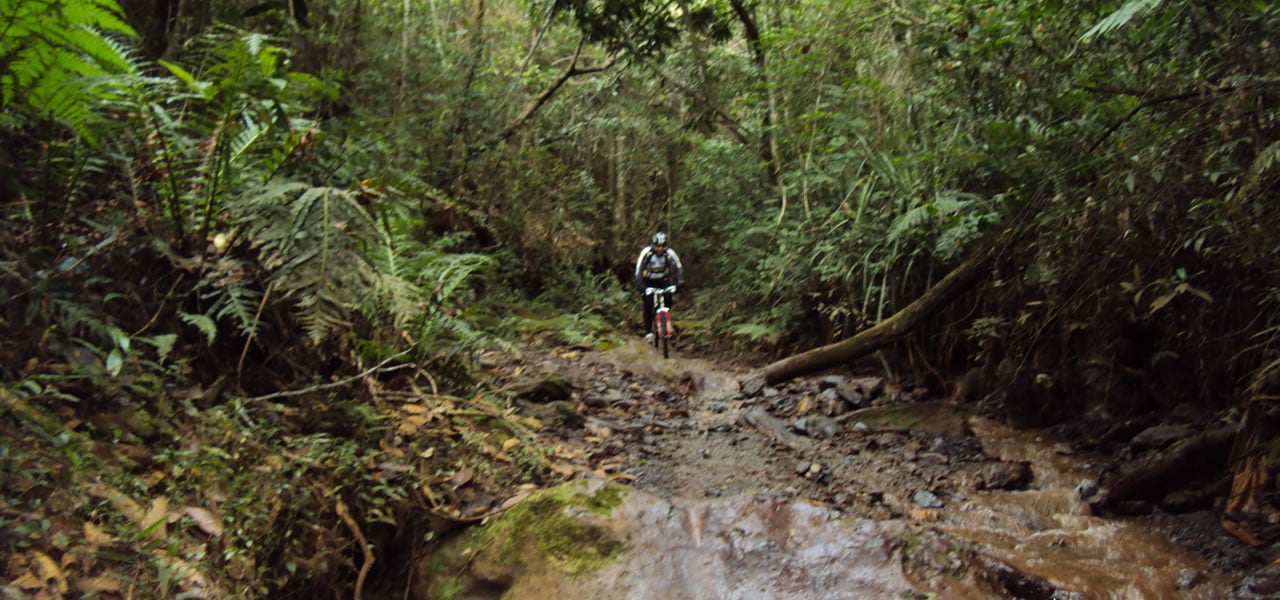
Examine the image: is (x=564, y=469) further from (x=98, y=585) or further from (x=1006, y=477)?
(x=1006, y=477)

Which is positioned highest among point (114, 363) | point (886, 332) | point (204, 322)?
point (204, 322)

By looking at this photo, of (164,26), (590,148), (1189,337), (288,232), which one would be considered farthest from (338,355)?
(590,148)

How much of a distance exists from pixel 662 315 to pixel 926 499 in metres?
5.43

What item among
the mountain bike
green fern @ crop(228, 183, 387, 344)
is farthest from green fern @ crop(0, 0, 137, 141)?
the mountain bike

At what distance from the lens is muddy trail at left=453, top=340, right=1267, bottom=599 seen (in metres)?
3.48

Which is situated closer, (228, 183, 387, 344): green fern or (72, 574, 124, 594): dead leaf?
(72, 574, 124, 594): dead leaf

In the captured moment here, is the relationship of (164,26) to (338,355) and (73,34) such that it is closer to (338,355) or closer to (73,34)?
(73,34)

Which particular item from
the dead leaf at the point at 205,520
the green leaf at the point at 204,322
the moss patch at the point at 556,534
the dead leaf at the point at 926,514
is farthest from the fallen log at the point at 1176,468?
the green leaf at the point at 204,322

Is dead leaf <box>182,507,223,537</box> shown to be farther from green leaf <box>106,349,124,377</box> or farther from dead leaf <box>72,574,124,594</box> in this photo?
green leaf <box>106,349,124,377</box>

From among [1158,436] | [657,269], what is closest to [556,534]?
[1158,436]

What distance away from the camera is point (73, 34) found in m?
3.07

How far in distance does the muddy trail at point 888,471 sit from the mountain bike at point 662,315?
1.46 metres

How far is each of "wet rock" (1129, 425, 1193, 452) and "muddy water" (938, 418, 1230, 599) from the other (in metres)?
0.42

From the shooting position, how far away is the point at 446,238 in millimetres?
9461
